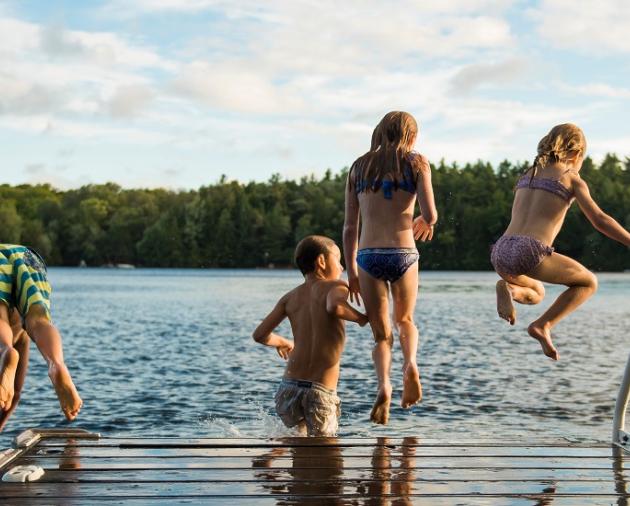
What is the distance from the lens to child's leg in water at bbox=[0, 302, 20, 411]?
4.98m

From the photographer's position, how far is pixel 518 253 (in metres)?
6.18

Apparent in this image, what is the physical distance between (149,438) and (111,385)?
50.7 ft

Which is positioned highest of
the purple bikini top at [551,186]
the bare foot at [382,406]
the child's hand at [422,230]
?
the purple bikini top at [551,186]

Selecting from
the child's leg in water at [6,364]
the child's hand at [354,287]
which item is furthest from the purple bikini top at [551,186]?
the child's leg in water at [6,364]

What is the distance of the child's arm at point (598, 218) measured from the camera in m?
5.71

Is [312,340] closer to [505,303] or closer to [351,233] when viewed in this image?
[351,233]

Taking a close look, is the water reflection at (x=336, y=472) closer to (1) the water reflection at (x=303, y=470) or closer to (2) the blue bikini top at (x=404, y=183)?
(1) the water reflection at (x=303, y=470)

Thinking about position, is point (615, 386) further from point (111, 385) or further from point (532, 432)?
point (111, 385)

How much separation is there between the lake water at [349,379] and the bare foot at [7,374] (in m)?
2.52

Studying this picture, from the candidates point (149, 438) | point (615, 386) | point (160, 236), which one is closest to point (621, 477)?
point (149, 438)

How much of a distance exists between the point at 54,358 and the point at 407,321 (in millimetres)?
2217

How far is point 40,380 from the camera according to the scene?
2155 centimetres

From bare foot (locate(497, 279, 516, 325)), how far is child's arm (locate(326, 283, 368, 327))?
0.93 metres

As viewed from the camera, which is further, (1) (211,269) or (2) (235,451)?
(1) (211,269)
